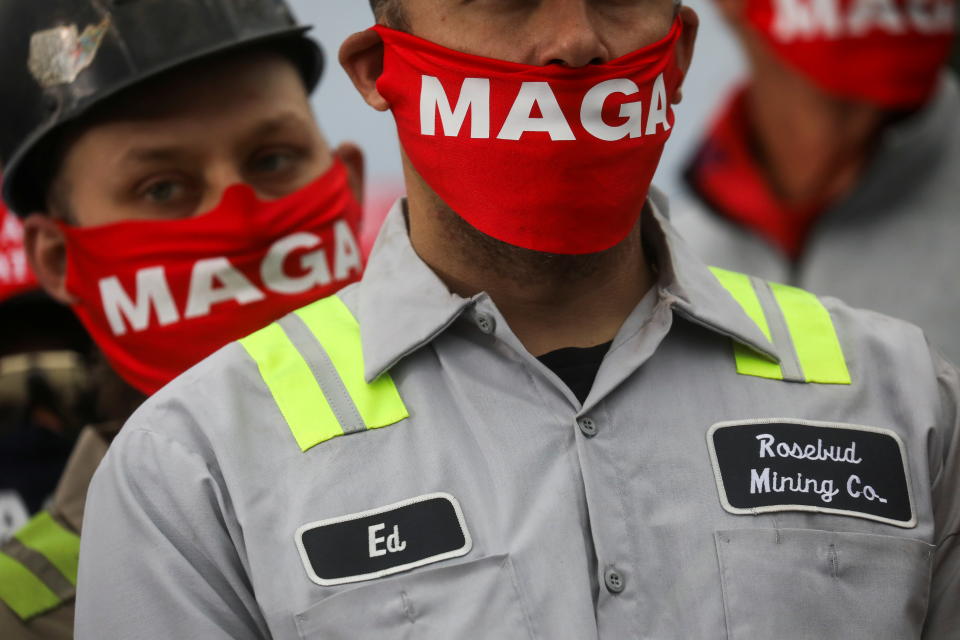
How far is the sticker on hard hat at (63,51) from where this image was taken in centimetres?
374

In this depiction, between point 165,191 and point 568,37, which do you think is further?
point 165,191

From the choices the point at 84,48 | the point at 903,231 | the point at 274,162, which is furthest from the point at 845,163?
the point at 84,48

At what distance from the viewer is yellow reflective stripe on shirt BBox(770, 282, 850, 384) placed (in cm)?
285

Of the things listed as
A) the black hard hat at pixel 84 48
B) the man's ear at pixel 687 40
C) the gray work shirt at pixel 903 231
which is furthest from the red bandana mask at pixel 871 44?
the man's ear at pixel 687 40

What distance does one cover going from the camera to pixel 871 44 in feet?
18.6

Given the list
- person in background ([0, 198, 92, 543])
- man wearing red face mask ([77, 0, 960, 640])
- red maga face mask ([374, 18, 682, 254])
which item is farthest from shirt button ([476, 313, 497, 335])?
person in background ([0, 198, 92, 543])

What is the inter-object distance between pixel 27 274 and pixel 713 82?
3.99m

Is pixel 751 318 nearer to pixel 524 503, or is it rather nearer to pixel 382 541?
pixel 524 503

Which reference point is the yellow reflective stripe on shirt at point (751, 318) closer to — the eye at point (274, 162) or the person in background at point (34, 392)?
the eye at point (274, 162)

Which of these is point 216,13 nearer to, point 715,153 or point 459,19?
point 459,19

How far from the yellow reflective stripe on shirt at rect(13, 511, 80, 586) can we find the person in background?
497 millimetres

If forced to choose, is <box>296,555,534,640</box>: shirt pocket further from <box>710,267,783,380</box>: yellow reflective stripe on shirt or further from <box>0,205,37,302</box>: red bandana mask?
<box>0,205,37,302</box>: red bandana mask

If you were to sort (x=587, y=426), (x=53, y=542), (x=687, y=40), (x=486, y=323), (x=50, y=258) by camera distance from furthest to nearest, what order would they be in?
(x=50, y=258) → (x=53, y=542) → (x=687, y=40) → (x=486, y=323) → (x=587, y=426)

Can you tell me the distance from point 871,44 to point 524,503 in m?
3.63
